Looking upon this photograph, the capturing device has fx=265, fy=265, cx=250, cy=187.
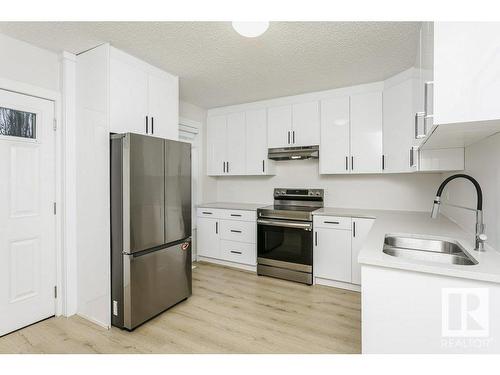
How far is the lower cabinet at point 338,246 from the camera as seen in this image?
2.96m

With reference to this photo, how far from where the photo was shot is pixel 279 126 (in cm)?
372

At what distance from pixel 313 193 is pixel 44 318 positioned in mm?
3262

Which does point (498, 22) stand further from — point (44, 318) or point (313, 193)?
point (44, 318)

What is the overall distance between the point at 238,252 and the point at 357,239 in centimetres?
161

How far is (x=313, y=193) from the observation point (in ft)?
12.3

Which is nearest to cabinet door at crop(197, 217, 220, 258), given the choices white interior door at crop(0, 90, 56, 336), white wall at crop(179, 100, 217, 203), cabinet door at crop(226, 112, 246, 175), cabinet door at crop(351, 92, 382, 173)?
white wall at crop(179, 100, 217, 203)

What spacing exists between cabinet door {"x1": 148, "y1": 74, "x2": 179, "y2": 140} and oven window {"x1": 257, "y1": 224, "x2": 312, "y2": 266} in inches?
65.2

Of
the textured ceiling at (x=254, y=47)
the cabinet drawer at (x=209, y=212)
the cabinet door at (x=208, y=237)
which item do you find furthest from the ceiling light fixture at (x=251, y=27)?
the cabinet door at (x=208, y=237)

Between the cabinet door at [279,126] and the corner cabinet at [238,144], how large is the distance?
3.2 inches

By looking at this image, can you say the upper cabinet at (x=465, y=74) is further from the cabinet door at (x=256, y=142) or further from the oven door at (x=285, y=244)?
the cabinet door at (x=256, y=142)

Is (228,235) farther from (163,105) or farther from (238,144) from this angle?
(163,105)

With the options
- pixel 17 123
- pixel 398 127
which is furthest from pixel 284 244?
pixel 17 123

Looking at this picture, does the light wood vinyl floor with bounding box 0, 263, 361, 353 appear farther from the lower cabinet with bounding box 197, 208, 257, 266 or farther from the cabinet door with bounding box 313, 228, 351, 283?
the lower cabinet with bounding box 197, 208, 257, 266
